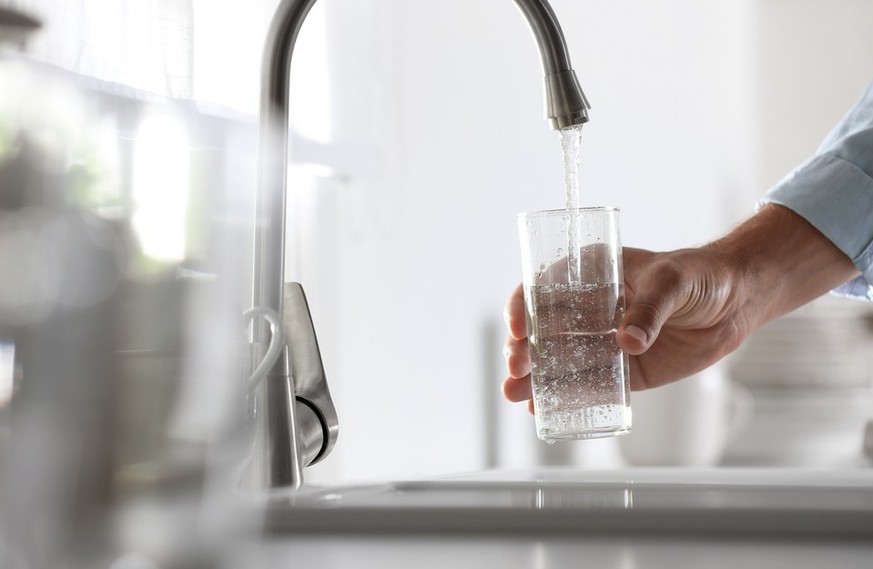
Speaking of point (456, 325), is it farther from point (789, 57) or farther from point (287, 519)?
point (789, 57)

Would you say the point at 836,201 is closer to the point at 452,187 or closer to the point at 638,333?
the point at 638,333

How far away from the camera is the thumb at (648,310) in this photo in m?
0.80

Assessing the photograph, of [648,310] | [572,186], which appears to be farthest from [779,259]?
[572,186]

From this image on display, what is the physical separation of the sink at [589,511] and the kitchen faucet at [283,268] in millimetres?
37

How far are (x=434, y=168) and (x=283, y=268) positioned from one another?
1.78m

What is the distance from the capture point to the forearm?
4.00ft

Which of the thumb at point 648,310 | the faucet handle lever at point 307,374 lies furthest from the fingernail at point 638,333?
the faucet handle lever at point 307,374

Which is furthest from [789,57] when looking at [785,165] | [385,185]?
[385,185]

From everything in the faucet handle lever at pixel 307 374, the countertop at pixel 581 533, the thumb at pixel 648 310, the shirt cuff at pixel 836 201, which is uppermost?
the shirt cuff at pixel 836 201

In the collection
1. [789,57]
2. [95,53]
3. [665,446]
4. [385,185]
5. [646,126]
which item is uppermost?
[789,57]

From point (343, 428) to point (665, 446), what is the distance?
1.34 metres

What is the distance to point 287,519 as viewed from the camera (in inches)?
21.5

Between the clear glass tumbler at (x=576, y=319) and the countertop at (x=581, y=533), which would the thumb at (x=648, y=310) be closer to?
the clear glass tumbler at (x=576, y=319)

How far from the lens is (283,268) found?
2.24 feet
